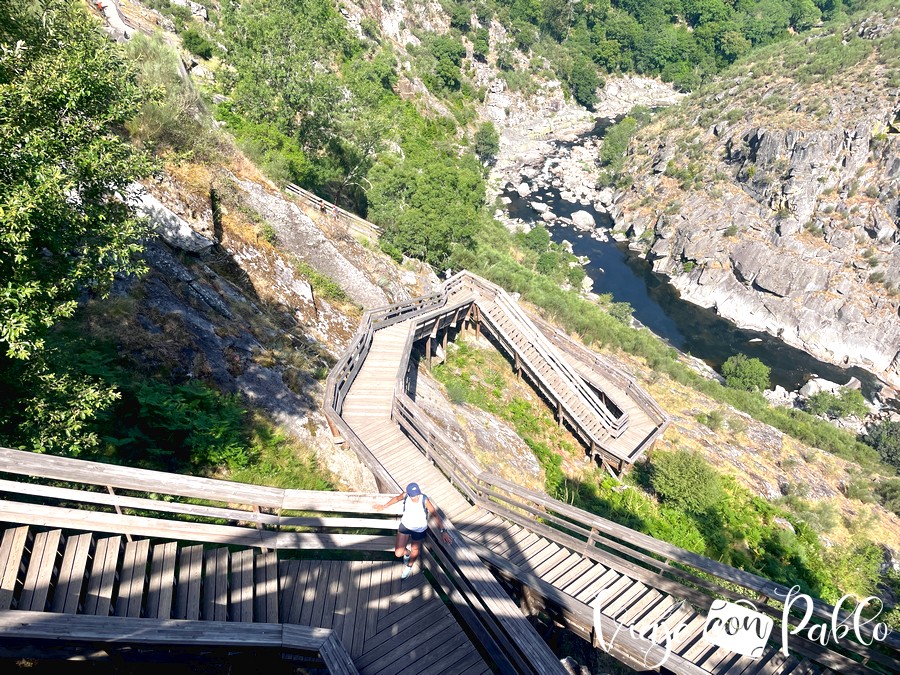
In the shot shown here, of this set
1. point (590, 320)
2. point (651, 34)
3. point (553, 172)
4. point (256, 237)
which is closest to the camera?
point (256, 237)

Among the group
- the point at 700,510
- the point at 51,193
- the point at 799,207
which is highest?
the point at 799,207

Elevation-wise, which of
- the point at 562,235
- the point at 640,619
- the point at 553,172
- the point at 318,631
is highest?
the point at 553,172

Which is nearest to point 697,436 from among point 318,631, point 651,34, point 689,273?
point 318,631

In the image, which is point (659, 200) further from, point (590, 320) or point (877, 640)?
point (877, 640)

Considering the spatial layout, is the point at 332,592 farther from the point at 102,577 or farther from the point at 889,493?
the point at 889,493

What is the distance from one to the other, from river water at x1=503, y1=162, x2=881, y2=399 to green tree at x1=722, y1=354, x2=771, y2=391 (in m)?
4.09

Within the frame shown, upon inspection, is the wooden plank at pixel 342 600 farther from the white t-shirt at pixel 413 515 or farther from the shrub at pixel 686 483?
the shrub at pixel 686 483

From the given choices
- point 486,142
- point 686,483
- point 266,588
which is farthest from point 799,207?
point 266,588

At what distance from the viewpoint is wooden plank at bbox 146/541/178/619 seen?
539 cm

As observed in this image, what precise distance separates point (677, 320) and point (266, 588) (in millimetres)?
55706

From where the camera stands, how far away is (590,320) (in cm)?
3234

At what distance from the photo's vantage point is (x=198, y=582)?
5.84 m

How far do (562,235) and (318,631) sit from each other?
61.8m

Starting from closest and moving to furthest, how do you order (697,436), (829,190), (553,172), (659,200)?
(697,436) → (829,190) → (659,200) → (553,172)
